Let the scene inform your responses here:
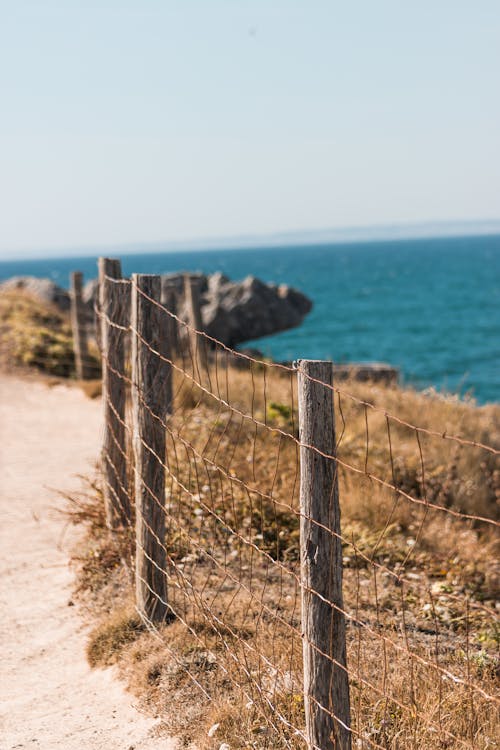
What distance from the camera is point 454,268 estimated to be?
114000mm

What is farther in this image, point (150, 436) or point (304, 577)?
point (150, 436)

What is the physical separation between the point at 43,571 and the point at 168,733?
282cm

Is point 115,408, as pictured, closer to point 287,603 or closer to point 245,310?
point 287,603

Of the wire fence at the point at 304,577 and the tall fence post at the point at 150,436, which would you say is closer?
the wire fence at the point at 304,577

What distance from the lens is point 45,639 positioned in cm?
534

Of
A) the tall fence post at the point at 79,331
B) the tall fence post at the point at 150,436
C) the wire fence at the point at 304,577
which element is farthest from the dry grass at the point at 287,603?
the tall fence post at the point at 79,331

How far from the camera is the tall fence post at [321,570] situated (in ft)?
10.3

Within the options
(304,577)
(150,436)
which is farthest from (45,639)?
(304,577)

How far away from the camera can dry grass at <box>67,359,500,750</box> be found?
147 inches

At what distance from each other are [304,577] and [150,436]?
1911mm

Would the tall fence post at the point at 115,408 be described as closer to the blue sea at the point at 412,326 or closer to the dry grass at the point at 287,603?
the dry grass at the point at 287,603

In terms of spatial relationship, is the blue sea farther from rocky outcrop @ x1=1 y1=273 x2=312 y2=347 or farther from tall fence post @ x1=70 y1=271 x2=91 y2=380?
tall fence post @ x1=70 y1=271 x2=91 y2=380

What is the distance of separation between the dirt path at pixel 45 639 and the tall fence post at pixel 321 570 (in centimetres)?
104

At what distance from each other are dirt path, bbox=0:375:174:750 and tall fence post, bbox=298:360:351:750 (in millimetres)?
1039
